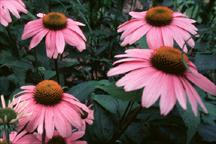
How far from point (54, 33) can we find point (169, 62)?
18.0 inches

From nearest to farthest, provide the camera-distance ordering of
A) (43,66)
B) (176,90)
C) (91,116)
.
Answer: (176,90) < (91,116) < (43,66)

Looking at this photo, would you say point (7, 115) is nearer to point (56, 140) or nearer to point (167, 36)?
point (56, 140)

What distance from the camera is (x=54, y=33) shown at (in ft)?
4.51

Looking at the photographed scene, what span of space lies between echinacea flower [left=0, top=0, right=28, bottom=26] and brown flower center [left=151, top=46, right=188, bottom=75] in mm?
501

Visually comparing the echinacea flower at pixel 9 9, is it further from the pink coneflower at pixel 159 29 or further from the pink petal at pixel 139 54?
the pink petal at pixel 139 54

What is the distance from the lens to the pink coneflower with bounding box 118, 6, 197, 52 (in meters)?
1.27

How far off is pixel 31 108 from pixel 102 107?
0.29 metres

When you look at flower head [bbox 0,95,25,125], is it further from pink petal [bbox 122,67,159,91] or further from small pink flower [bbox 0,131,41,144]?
pink petal [bbox 122,67,159,91]

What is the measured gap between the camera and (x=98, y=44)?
6.08 ft

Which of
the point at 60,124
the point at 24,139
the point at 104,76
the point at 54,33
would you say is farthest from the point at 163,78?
the point at 104,76

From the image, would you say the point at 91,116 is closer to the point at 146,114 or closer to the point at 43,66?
the point at 146,114

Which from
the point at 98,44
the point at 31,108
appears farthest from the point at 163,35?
the point at 98,44

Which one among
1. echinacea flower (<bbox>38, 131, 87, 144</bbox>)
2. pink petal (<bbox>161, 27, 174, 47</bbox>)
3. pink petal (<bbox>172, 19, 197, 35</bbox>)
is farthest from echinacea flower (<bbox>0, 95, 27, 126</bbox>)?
pink petal (<bbox>172, 19, 197, 35</bbox>)

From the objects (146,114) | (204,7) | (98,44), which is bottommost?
(146,114)
